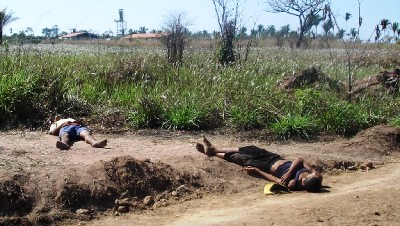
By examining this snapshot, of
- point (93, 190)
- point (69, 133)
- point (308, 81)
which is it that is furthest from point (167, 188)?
point (308, 81)

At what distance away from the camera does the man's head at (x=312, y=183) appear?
6.05 meters

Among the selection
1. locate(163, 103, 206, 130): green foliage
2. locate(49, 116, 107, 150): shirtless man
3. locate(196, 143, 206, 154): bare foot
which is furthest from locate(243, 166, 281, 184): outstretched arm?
locate(163, 103, 206, 130): green foliage

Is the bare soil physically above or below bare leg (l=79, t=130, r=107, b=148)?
below

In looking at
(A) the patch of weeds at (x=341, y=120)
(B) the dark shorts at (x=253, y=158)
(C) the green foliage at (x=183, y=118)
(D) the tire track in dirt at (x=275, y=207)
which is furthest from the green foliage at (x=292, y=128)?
(D) the tire track in dirt at (x=275, y=207)

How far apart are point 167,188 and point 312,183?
165 cm

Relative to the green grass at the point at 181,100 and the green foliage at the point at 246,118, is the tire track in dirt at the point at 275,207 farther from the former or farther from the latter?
the green foliage at the point at 246,118

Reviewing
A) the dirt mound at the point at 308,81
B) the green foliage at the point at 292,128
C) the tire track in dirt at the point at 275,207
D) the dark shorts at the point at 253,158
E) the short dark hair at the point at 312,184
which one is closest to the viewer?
the tire track in dirt at the point at 275,207

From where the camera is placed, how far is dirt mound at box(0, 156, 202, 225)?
16.9ft

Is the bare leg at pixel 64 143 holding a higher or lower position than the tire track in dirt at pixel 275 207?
higher

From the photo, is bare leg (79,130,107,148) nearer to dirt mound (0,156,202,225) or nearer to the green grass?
dirt mound (0,156,202,225)

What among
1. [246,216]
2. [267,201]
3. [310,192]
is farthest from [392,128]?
[246,216]

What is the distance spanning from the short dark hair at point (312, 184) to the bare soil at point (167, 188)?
9 cm

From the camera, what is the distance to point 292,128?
8.49 metres

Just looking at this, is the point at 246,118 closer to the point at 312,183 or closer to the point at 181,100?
the point at 181,100
